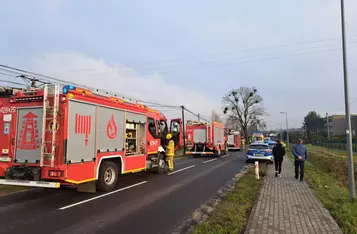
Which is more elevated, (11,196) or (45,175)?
(45,175)

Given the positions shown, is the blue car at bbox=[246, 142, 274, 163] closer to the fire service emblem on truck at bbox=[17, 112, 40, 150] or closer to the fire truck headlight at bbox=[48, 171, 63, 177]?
the fire truck headlight at bbox=[48, 171, 63, 177]

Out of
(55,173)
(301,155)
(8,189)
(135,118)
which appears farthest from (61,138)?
(301,155)

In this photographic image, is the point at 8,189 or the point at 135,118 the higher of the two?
the point at 135,118

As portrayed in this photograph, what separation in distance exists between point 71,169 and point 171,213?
2.96m

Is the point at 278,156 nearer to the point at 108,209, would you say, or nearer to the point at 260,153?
the point at 260,153

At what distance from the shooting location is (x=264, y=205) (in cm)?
718

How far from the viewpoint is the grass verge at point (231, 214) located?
534 centimetres

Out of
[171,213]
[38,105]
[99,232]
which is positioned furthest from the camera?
[38,105]

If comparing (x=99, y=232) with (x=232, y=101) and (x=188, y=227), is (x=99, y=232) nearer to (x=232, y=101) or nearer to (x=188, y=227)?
(x=188, y=227)

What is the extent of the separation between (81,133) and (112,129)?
155cm

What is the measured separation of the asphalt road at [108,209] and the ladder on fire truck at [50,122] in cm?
124

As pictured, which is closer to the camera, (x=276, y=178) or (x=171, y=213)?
(x=171, y=213)

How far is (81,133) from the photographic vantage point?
8086 millimetres

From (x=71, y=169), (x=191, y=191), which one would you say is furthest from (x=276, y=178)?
(x=71, y=169)
